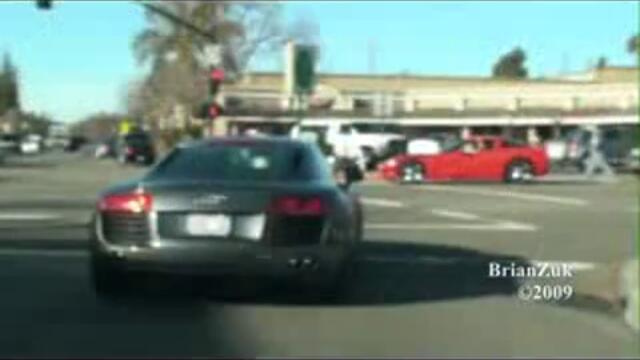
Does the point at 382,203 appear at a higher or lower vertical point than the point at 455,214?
lower

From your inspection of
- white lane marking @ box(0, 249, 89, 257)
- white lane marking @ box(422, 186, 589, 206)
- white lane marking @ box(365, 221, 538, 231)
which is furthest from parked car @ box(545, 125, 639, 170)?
white lane marking @ box(0, 249, 89, 257)

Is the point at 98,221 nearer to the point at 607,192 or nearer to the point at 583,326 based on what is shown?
the point at 583,326

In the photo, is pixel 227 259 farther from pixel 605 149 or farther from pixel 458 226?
pixel 605 149

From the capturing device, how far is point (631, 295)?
37.3ft

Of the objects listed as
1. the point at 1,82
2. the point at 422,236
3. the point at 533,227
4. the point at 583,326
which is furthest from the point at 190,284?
the point at 1,82

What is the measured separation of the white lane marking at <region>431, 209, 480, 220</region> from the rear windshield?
36.8 ft

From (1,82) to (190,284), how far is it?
440 ft

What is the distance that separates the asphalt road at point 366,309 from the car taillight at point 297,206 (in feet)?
2.60

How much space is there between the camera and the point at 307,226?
11672mm

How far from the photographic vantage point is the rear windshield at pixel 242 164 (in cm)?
1243

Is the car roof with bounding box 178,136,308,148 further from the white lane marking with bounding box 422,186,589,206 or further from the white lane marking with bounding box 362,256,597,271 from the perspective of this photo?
the white lane marking with bounding box 422,186,589,206

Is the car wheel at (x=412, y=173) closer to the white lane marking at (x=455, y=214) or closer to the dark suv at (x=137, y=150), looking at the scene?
the white lane marking at (x=455, y=214)

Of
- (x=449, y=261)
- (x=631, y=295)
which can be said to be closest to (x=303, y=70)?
(x=449, y=261)

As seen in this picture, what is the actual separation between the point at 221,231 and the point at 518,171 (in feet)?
101
